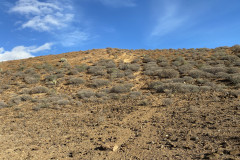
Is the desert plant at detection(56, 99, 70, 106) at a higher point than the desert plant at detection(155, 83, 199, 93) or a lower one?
lower

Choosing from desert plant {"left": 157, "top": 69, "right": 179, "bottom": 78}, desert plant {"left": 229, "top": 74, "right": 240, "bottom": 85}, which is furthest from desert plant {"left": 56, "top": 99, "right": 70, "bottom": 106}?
desert plant {"left": 229, "top": 74, "right": 240, "bottom": 85}

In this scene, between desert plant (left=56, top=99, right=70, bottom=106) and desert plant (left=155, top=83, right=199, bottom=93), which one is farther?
desert plant (left=56, top=99, right=70, bottom=106)

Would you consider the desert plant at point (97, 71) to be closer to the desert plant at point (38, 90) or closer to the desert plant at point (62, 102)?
the desert plant at point (38, 90)

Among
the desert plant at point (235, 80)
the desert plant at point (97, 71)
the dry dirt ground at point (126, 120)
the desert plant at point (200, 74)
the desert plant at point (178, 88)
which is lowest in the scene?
the dry dirt ground at point (126, 120)

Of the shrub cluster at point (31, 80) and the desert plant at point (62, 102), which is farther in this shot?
the shrub cluster at point (31, 80)

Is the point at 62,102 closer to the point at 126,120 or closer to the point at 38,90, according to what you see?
the point at 38,90

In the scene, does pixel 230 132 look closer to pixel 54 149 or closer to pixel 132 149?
pixel 132 149

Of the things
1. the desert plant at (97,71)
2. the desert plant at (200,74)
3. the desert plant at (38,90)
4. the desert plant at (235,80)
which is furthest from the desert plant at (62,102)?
the desert plant at (235,80)

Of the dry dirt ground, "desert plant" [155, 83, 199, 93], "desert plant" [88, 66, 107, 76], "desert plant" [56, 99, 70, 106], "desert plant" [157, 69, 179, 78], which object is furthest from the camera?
"desert plant" [88, 66, 107, 76]

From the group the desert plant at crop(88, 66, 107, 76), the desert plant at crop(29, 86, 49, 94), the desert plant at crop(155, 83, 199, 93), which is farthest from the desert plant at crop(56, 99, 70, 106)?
the desert plant at crop(88, 66, 107, 76)

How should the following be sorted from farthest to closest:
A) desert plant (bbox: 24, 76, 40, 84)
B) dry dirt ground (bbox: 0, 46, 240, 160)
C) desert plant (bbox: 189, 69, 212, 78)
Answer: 1. desert plant (bbox: 24, 76, 40, 84)
2. desert plant (bbox: 189, 69, 212, 78)
3. dry dirt ground (bbox: 0, 46, 240, 160)

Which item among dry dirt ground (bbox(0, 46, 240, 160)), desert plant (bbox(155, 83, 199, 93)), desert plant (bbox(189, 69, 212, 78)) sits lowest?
dry dirt ground (bbox(0, 46, 240, 160))

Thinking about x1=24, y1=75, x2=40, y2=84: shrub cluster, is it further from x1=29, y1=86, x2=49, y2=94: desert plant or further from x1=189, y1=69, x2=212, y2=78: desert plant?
x1=189, y1=69, x2=212, y2=78: desert plant

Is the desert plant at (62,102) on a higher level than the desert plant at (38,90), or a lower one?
lower
